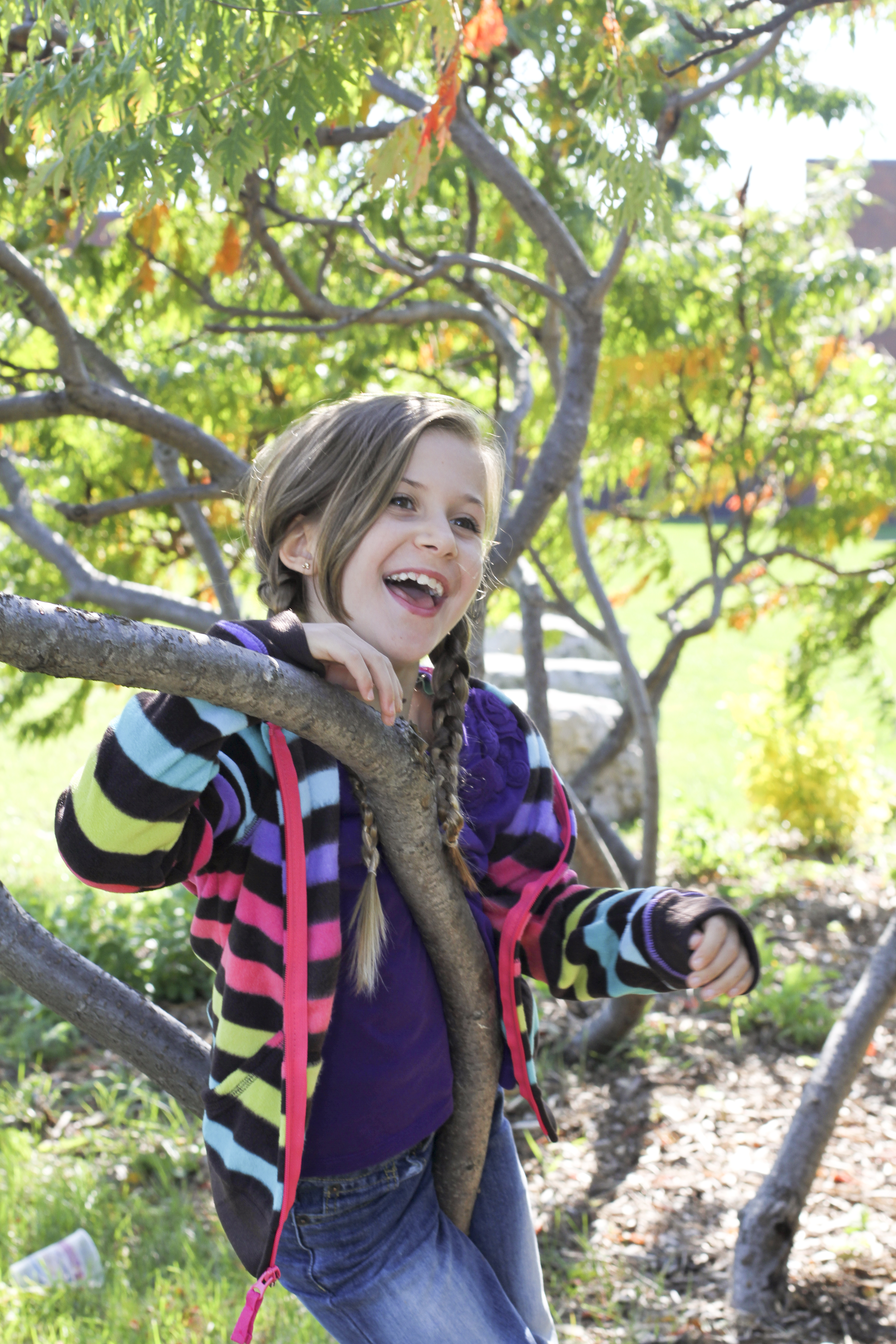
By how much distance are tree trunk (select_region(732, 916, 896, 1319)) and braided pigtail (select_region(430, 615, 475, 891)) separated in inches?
59.7

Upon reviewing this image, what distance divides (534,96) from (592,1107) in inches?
135

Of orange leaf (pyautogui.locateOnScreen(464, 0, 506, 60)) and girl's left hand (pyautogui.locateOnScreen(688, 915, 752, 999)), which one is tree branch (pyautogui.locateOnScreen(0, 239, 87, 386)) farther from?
girl's left hand (pyautogui.locateOnScreen(688, 915, 752, 999))

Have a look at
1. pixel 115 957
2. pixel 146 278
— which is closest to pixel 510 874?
pixel 146 278

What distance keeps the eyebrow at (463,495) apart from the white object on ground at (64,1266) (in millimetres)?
2404

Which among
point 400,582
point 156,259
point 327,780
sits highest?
point 156,259

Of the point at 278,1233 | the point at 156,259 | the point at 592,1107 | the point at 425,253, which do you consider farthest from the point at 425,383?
the point at 278,1233

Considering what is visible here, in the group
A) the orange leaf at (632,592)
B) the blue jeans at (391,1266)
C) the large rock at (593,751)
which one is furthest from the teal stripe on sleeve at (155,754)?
the large rock at (593,751)

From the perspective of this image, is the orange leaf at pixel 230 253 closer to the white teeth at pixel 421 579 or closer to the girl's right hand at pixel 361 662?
the white teeth at pixel 421 579

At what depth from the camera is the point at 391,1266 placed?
1.37 meters

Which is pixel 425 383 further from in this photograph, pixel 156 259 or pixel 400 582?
pixel 400 582

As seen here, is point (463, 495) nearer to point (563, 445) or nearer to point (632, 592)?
point (563, 445)

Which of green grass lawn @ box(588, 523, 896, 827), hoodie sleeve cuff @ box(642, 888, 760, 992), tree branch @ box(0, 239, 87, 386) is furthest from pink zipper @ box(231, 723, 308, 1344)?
green grass lawn @ box(588, 523, 896, 827)

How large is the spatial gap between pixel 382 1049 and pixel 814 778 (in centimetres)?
581

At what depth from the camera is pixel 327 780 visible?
1.32 metres
